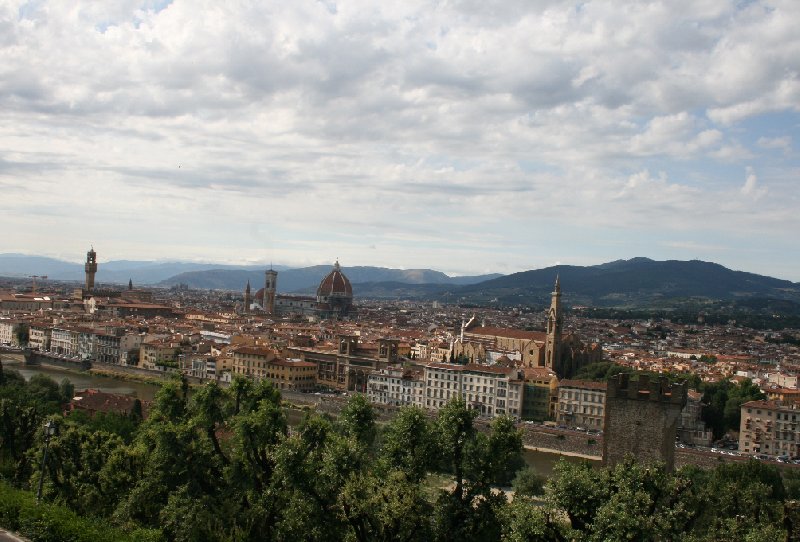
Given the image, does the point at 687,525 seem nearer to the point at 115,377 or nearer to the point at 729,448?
the point at 729,448

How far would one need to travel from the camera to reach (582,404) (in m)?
43.7

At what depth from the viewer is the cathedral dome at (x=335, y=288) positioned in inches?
4636

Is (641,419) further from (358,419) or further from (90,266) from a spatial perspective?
(90,266)

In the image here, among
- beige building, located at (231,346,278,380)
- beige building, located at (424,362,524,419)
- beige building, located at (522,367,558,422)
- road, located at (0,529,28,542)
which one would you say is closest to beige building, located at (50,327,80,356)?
beige building, located at (231,346,278,380)

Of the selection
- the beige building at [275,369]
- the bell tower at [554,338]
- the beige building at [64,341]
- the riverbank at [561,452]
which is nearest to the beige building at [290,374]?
the beige building at [275,369]

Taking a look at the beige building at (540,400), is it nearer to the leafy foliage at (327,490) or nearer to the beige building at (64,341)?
the leafy foliage at (327,490)

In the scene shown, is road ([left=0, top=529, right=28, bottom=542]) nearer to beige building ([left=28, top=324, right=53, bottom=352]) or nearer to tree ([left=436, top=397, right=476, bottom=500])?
tree ([left=436, top=397, right=476, bottom=500])

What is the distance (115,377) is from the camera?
57.0 meters

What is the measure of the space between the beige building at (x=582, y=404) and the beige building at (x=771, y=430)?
7.11m

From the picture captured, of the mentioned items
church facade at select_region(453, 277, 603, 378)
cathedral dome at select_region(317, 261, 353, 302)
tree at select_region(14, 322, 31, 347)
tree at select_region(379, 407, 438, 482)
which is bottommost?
tree at select_region(14, 322, 31, 347)

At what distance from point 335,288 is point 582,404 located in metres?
76.9

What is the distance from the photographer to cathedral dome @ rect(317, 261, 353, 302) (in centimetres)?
11775

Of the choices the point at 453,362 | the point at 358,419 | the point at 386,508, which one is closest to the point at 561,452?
the point at 453,362

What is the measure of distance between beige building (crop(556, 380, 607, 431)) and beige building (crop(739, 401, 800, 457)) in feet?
23.3
